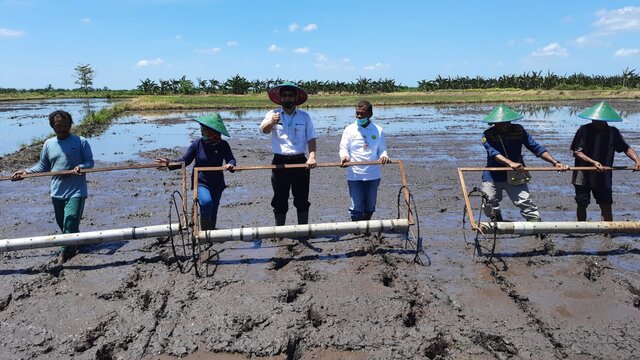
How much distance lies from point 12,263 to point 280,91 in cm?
397

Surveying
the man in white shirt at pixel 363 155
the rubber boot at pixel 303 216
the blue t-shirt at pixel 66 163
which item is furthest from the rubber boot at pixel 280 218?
the blue t-shirt at pixel 66 163

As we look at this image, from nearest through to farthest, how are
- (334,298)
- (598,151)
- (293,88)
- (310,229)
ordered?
(334,298)
(310,229)
(293,88)
(598,151)

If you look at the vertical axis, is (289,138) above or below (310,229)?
above

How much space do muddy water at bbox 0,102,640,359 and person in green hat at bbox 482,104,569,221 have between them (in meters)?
0.60

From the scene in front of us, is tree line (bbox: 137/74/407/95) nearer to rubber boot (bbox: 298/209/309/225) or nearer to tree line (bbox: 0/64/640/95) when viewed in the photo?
tree line (bbox: 0/64/640/95)

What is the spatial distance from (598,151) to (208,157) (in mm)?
5013

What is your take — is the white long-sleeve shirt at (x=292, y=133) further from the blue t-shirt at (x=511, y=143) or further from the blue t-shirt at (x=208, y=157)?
the blue t-shirt at (x=511, y=143)

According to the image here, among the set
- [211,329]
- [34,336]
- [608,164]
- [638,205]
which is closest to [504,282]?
[608,164]

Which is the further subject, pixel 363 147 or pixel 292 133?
pixel 363 147

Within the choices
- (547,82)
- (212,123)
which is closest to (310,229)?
(212,123)

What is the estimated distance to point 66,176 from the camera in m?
5.88

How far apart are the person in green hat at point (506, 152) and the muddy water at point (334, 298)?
1.97 feet

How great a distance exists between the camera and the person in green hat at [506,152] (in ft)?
18.6

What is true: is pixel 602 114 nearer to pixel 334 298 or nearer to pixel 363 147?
pixel 363 147
